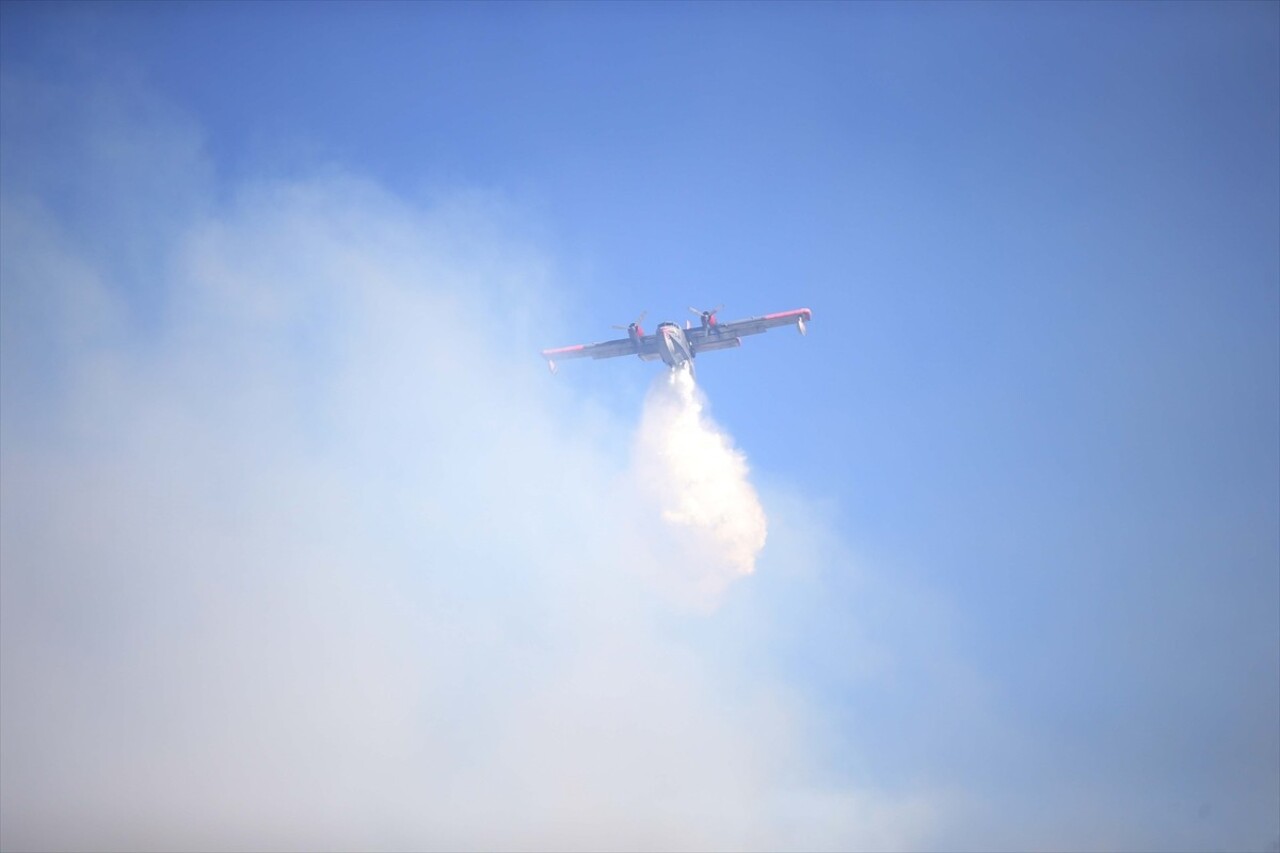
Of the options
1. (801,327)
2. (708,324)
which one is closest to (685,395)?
(708,324)

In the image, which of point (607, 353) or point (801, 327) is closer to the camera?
point (801, 327)

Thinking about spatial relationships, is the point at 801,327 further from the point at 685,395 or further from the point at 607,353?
the point at 607,353

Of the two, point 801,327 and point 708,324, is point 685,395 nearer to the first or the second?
point 708,324

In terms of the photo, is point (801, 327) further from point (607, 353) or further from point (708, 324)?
point (607, 353)

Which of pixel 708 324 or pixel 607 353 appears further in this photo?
pixel 607 353

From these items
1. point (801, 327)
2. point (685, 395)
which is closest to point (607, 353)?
point (685, 395)
